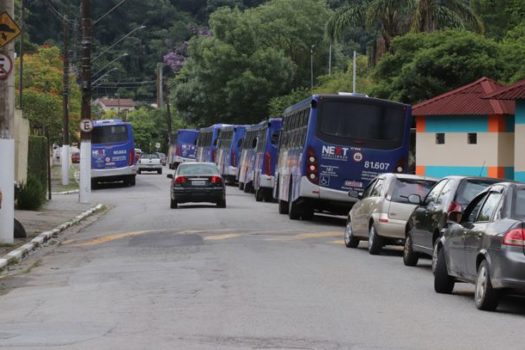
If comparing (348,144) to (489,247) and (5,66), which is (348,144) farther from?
(489,247)

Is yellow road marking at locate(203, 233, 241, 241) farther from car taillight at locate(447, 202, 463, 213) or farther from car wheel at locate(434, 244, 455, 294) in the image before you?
car wheel at locate(434, 244, 455, 294)

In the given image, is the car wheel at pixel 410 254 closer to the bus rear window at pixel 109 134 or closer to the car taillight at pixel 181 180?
the car taillight at pixel 181 180

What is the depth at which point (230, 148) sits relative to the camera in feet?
204

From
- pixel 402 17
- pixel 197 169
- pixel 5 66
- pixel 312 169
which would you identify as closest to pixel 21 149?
pixel 197 169

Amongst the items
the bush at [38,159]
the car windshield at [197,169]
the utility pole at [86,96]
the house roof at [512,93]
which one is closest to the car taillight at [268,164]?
the car windshield at [197,169]

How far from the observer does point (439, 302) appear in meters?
14.2

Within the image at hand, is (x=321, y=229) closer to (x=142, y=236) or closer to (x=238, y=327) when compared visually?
(x=142, y=236)

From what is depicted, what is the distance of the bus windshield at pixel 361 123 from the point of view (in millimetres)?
29750

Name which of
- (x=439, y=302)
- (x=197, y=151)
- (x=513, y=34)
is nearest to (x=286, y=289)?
(x=439, y=302)

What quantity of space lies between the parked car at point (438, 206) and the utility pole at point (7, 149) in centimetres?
790

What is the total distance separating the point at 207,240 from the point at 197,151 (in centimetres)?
5621

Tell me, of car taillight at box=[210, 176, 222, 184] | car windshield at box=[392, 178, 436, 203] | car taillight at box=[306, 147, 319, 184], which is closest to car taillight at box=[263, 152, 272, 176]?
car taillight at box=[210, 176, 222, 184]

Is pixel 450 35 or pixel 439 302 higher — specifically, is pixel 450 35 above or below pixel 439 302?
above

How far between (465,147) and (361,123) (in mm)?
19691
